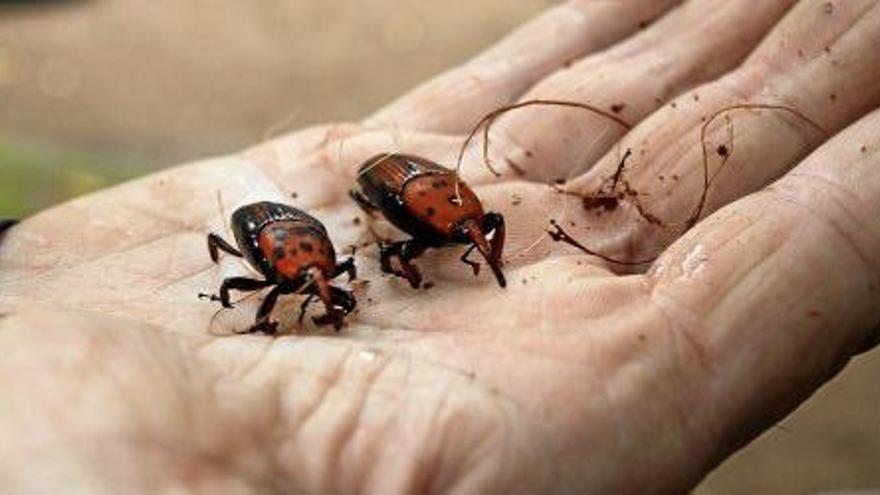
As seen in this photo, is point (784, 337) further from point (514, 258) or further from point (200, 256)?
point (200, 256)

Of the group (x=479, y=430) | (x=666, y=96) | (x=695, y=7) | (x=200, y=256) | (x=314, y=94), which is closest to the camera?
(x=479, y=430)

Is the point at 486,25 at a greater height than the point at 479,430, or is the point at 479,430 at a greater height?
the point at 486,25

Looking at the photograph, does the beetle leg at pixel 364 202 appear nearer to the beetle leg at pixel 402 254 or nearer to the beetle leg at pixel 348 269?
the beetle leg at pixel 402 254

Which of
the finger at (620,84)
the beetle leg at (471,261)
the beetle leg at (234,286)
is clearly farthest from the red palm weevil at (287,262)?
the finger at (620,84)

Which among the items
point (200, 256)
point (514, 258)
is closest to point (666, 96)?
point (514, 258)

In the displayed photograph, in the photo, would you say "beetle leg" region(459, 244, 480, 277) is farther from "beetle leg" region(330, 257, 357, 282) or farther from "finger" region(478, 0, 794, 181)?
"finger" region(478, 0, 794, 181)

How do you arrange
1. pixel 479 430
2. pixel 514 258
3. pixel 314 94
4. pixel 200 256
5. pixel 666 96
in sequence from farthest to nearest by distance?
pixel 314 94 < pixel 666 96 < pixel 200 256 < pixel 514 258 < pixel 479 430

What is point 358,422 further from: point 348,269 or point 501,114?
point 501,114
